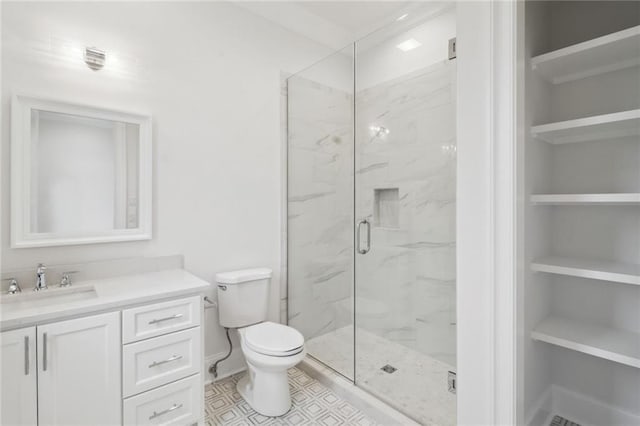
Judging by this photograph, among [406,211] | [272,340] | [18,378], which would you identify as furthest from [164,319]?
[406,211]

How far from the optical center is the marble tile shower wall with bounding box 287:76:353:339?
2500 mm

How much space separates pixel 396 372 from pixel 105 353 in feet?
5.41

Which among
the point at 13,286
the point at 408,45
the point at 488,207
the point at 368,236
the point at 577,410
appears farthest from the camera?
the point at 368,236

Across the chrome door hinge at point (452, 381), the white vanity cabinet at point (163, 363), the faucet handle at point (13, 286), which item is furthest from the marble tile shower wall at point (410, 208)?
the faucet handle at point (13, 286)

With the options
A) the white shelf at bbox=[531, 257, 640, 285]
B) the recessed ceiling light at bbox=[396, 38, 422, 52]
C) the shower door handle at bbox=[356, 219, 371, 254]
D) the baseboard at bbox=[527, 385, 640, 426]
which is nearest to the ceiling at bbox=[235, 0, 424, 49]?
the recessed ceiling light at bbox=[396, 38, 422, 52]

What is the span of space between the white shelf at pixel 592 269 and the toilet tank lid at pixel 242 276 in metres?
1.57

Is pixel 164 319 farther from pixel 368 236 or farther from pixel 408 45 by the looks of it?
pixel 408 45

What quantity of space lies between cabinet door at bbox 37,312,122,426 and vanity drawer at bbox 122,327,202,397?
0.15ft

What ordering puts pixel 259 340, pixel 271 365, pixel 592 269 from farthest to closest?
1. pixel 259 340
2. pixel 271 365
3. pixel 592 269

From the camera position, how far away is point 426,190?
7.04 ft

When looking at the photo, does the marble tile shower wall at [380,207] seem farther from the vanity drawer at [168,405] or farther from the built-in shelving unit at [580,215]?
the vanity drawer at [168,405]

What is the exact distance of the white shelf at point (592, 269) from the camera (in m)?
1.21

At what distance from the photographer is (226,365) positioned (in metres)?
2.28

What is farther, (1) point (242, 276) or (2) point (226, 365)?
(2) point (226, 365)
